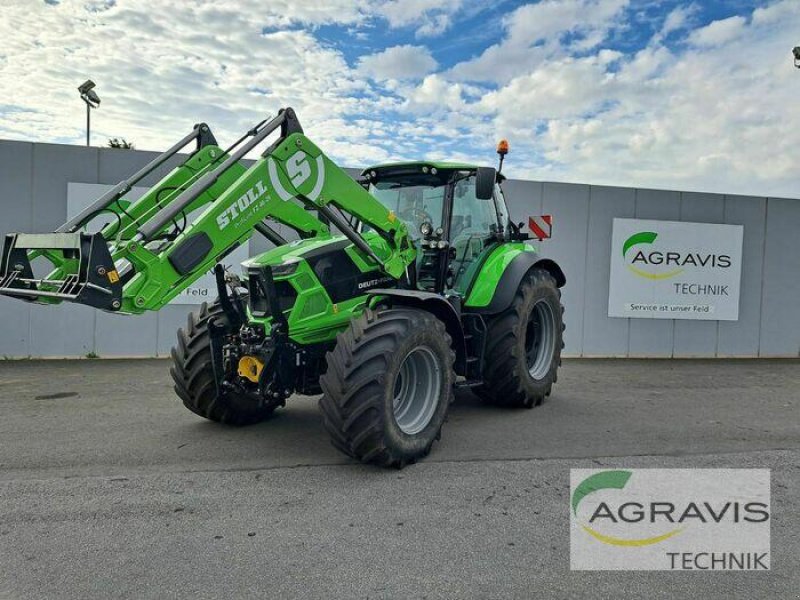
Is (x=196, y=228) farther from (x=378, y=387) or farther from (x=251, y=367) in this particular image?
(x=378, y=387)

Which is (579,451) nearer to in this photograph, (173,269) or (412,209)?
(412,209)

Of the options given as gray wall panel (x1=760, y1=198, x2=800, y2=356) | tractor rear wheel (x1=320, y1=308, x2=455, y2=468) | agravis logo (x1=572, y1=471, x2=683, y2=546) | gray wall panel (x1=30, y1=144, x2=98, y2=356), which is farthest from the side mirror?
gray wall panel (x1=760, y1=198, x2=800, y2=356)

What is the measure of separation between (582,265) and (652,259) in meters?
1.33

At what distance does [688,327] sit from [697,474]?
753 cm

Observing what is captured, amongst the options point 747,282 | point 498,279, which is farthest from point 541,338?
point 747,282

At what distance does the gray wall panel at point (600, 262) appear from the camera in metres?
10.9

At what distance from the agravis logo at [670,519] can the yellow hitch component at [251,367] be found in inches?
93.3

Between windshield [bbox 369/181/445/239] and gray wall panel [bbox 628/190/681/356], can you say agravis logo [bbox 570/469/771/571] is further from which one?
gray wall panel [bbox 628/190/681/356]

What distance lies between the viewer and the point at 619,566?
3.16 meters

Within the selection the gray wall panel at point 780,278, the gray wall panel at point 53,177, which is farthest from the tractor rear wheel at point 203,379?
the gray wall panel at point 780,278


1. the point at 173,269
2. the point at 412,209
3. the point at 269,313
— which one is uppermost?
the point at 412,209

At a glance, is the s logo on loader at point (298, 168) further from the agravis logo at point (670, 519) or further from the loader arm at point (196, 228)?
the agravis logo at point (670, 519)

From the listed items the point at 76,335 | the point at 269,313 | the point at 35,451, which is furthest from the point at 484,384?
the point at 76,335

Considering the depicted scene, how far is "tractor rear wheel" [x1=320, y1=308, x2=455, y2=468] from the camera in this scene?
4.16m
